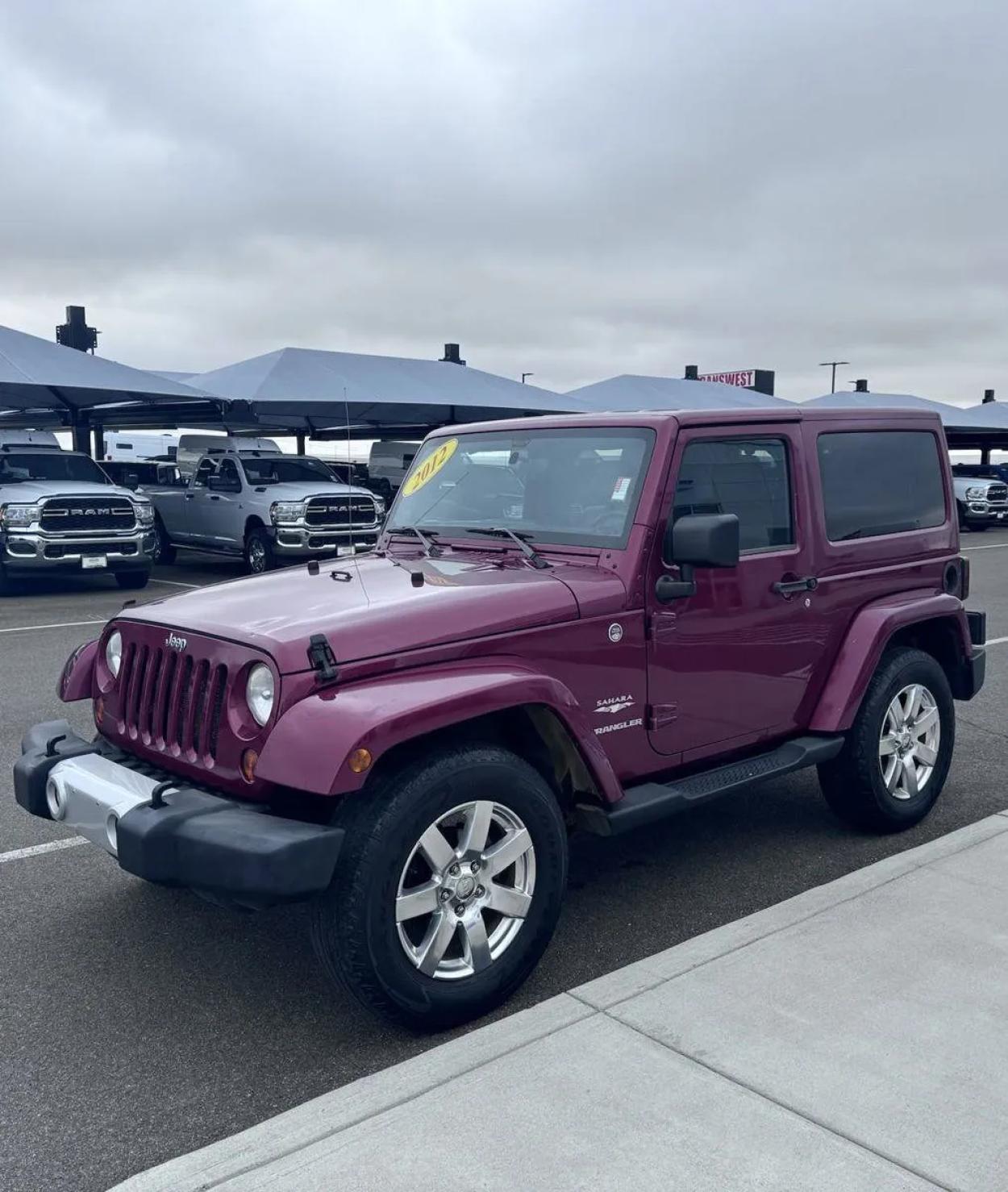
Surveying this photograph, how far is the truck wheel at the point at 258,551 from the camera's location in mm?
17406

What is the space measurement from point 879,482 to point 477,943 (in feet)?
9.65

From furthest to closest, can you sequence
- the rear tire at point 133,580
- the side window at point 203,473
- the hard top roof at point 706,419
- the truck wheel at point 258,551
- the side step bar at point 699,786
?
the side window at point 203,473 < the truck wheel at point 258,551 < the rear tire at point 133,580 < the hard top roof at point 706,419 < the side step bar at point 699,786

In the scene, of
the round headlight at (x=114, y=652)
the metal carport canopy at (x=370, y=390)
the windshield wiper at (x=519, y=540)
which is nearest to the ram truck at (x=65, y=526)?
the metal carport canopy at (x=370, y=390)

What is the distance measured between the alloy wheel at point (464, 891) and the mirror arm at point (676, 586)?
3.39 ft

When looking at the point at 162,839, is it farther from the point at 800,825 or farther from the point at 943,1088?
the point at 800,825

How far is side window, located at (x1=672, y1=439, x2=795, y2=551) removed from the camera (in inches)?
171

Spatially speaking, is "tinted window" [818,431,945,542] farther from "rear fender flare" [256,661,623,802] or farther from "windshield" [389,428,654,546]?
"rear fender flare" [256,661,623,802]

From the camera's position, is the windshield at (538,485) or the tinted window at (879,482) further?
the tinted window at (879,482)

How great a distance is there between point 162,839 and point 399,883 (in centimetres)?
68

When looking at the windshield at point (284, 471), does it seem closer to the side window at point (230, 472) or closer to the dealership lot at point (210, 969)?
the side window at point (230, 472)

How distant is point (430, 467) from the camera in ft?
17.1

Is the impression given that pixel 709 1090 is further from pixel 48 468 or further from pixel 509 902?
pixel 48 468

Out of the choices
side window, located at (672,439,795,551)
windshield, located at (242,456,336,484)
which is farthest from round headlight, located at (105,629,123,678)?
windshield, located at (242,456,336,484)

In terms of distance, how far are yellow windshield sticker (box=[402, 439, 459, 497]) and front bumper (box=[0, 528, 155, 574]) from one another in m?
11.2
